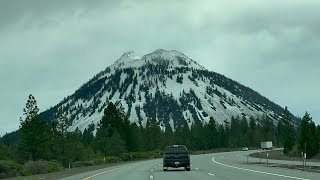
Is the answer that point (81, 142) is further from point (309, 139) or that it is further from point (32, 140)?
point (309, 139)

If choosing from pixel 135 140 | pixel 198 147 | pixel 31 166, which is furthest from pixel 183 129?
pixel 31 166

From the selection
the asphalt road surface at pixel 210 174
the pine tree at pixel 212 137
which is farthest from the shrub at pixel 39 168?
the pine tree at pixel 212 137

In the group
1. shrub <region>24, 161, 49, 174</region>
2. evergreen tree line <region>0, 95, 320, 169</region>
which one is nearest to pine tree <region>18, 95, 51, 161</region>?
evergreen tree line <region>0, 95, 320, 169</region>

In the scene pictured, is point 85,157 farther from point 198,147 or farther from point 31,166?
point 198,147

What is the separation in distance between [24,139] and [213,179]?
6362 cm

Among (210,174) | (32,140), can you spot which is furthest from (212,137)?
(210,174)

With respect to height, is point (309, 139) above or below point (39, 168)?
above

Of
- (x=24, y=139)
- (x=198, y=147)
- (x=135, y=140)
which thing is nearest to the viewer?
(x=24, y=139)

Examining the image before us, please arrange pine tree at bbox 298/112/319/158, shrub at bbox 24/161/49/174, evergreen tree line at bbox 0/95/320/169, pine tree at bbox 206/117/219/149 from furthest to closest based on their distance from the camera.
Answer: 1. pine tree at bbox 206/117/219/149
2. pine tree at bbox 298/112/319/158
3. evergreen tree line at bbox 0/95/320/169
4. shrub at bbox 24/161/49/174

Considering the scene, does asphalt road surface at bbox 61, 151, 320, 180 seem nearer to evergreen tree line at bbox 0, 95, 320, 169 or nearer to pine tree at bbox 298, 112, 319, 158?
evergreen tree line at bbox 0, 95, 320, 169

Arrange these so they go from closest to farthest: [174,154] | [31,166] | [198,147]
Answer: [174,154], [31,166], [198,147]

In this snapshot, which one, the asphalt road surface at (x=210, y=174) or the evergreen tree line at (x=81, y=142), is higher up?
the evergreen tree line at (x=81, y=142)

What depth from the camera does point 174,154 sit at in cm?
4622

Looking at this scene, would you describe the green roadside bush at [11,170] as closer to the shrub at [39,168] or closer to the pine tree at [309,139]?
the shrub at [39,168]
